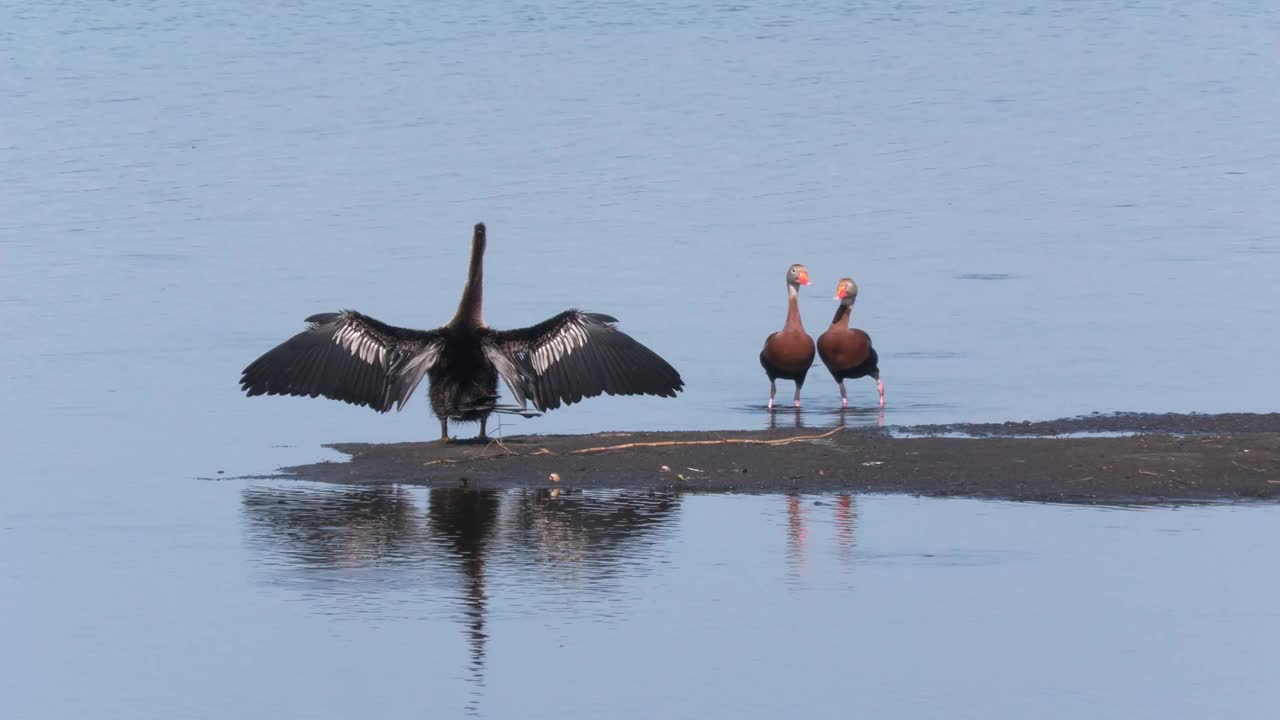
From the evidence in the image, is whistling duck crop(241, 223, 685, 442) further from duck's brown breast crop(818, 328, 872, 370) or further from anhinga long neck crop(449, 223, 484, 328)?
duck's brown breast crop(818, 328, 872, 370)

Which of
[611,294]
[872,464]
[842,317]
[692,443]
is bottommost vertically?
[872,464]

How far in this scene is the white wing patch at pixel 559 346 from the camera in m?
13.4

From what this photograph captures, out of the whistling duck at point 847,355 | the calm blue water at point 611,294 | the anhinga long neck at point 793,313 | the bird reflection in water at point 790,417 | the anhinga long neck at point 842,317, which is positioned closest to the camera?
the calm blue water at point 611,294

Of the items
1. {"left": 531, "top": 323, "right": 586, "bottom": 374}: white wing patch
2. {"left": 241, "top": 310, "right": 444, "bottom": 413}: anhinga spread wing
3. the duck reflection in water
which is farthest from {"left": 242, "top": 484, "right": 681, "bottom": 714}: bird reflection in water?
{"left": 531, "top": 323, "right": 586, "bottom": 374}: white wing patch

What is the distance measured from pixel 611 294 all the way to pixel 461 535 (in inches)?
316

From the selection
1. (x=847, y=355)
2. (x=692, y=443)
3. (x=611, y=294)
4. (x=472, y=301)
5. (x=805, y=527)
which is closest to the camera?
(x=805, y=527)

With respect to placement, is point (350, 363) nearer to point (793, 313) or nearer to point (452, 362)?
point (452, 362)

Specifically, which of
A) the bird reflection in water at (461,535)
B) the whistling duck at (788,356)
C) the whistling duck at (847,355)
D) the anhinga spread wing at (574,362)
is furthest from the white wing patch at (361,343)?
the whistling duck at (847,355)

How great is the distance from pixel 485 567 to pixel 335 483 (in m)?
2.25

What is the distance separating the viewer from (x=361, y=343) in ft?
43.9

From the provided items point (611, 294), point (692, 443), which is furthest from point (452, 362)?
point (611, 294)

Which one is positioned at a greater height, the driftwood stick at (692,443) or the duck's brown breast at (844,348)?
the duck's brown breast at (844,348)

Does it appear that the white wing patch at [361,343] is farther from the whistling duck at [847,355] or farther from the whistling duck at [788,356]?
the whistling duck at [847,355]

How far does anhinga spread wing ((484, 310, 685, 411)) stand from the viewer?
13.3 m
